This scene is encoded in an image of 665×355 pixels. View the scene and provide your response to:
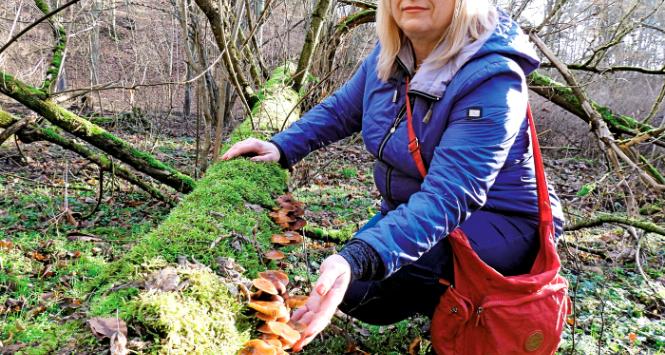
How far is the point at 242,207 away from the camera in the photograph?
8.09ft

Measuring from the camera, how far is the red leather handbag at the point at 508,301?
2029 millimetres

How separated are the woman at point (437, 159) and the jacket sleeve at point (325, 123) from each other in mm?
211

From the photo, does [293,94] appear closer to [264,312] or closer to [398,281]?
[398,281]

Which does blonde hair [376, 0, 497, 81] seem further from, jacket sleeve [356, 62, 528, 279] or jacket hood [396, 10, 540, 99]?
jacket sleeve [356, 62, 528, 279]

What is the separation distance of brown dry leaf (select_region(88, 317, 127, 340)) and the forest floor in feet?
0.14

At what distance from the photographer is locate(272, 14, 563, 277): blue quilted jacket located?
1750 mm

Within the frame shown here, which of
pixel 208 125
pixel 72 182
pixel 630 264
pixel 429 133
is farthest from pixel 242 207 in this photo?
pixel 72 182

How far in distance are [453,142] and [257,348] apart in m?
1.07

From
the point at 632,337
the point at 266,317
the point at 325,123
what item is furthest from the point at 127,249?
→ the point at 632,337

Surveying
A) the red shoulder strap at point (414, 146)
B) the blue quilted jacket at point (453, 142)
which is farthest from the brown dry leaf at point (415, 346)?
the red shoulder strap at point (414, 146)

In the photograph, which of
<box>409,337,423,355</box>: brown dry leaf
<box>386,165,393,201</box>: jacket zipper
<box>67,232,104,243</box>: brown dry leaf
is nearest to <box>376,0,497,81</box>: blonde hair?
<box>386,165,393,201</box>: jacket zipper

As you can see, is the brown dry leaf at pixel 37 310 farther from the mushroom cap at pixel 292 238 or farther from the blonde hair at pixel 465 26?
the blonde hair at pixel 465 26

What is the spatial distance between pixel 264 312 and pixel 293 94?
3.80 metres

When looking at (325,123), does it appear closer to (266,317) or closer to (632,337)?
(266,317)
